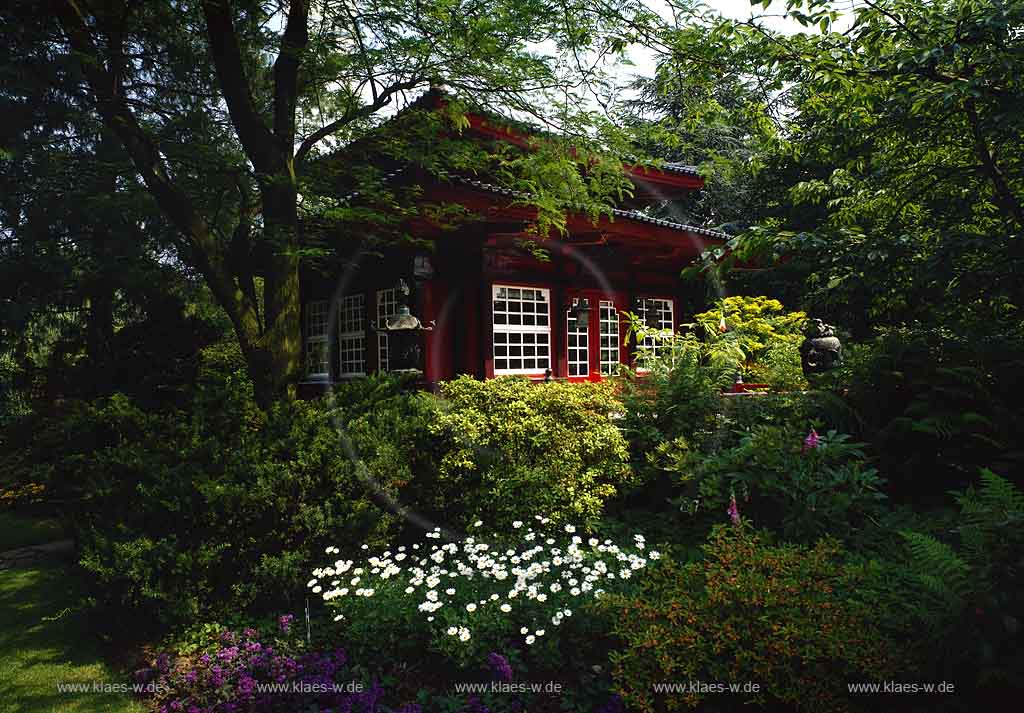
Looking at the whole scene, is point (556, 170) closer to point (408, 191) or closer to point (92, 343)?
point (408, 191)

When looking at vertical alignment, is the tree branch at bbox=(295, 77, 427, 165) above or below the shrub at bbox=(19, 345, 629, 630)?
above

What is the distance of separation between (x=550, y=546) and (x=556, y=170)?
4.20 m

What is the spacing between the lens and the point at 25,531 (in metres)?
8.31

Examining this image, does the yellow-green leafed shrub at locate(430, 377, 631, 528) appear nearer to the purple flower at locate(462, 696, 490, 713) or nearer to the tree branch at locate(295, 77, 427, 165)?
the purple flower at locate(462, 696, 490, 713)

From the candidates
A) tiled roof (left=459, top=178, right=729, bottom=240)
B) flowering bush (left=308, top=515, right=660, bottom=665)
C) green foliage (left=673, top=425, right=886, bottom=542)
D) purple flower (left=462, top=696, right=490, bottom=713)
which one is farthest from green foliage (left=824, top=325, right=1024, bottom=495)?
purple flower (left=462, top=696, right=490, bottom=713)

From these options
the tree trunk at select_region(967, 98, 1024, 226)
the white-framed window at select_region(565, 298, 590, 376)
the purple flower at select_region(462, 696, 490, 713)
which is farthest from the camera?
the white-framed window at select_region(565, 298, 590, 376)

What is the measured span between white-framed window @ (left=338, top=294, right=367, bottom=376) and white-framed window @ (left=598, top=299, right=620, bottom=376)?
15.8 feet

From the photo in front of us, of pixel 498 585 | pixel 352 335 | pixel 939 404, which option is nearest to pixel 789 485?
pixel 939 404

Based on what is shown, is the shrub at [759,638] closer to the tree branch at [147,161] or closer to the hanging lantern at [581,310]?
the tree branch at [147,161]

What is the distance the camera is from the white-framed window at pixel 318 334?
13289mm

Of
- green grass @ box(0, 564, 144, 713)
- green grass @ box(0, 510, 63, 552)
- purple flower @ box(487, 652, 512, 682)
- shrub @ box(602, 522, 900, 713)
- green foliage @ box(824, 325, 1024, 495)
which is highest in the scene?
green foliage @ box(824, 325, 1024, 495)

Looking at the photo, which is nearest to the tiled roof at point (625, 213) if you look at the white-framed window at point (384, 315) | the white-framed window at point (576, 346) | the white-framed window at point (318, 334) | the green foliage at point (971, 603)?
the white-framed window at point (576, 346)

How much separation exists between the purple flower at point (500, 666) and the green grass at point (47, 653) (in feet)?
7.01

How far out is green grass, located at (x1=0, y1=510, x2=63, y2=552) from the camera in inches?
304
